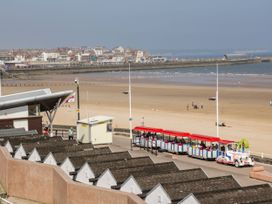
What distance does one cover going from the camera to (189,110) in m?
60.4

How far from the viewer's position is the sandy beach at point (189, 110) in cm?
4369

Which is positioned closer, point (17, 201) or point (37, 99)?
point (17, 201)

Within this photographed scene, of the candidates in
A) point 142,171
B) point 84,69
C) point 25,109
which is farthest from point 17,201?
point 84,69

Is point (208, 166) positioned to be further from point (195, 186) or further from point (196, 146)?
point (195, 186)

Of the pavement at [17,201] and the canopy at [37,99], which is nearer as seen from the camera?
the pavement at [17,201]

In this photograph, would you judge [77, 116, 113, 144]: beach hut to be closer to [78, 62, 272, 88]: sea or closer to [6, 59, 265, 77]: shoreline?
[78, 62, 272, 88]: sea

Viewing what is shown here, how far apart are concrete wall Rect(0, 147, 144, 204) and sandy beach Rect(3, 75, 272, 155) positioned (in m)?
16.0

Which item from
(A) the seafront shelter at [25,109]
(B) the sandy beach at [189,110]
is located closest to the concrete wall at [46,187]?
(A) the seafront shelter at [25,109]

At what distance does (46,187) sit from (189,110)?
4059 cm

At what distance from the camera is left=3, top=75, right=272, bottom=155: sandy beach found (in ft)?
143

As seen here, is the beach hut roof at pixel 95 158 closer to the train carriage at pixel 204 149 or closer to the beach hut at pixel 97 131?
the train carriage at pixel 204 149

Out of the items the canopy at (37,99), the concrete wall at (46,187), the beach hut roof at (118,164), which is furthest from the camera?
the canopy at (37,99)

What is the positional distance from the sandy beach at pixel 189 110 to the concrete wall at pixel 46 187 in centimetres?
1597

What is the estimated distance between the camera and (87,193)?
1783 centimetres
